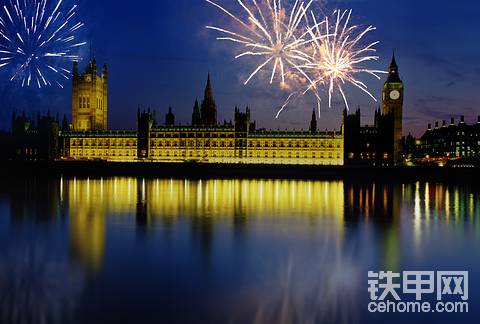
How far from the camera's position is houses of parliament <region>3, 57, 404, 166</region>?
258 feet

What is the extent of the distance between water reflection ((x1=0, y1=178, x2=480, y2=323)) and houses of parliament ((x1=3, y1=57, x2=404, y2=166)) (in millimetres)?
44501

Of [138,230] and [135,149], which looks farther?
[135,149]

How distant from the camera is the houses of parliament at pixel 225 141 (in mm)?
78625

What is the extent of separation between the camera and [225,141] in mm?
81125

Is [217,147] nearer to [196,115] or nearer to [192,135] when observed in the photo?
[192,135]

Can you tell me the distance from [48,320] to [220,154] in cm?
7033

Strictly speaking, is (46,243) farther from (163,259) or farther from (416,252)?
(416,252)

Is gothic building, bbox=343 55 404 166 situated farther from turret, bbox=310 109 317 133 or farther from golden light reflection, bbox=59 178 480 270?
golden light reflection, bbox=59 178 480 270

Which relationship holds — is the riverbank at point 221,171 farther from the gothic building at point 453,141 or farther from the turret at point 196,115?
the gothic building at point 453,141

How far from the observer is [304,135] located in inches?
3142

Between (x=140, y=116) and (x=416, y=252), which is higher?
(x=140, y=116)

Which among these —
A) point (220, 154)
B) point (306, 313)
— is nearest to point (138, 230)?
point (306, 313)

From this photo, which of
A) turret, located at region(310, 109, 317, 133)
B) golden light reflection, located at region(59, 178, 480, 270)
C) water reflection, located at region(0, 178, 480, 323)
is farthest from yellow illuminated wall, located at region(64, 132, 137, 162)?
water reflection, located at region(0, 178, 480, 323)

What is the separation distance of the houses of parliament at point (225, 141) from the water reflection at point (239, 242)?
146 ft
